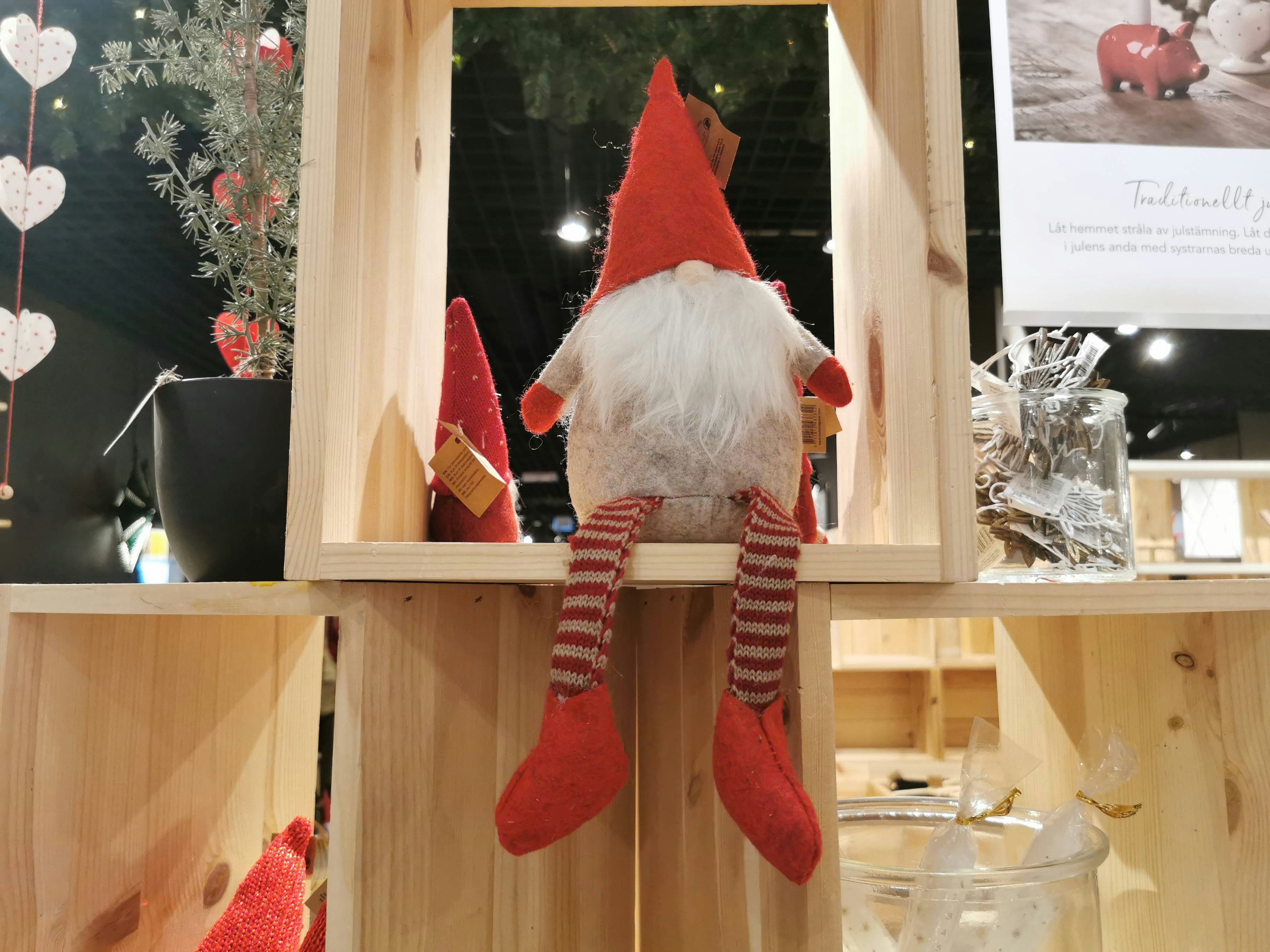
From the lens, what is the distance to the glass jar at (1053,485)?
792mm

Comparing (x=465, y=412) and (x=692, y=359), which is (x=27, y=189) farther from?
(x=692, y=359)

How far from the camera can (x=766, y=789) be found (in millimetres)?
578

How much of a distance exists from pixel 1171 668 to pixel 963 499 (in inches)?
16.5

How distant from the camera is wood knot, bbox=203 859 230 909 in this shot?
37.1 inches

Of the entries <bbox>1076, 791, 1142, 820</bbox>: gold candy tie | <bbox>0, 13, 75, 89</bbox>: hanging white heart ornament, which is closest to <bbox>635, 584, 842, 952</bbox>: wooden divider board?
<bbox>1076, 791, 1142, 820</bbox>: gold candy tie

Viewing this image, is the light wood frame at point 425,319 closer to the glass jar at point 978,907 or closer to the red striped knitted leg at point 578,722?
the red striped knitted leg at point 578,722

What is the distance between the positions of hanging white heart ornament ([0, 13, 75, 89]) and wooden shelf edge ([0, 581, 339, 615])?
931 millimetres

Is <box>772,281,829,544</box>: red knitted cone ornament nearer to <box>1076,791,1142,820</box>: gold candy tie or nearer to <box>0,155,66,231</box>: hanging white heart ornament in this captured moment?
<box>1076,791,1142,820</box>: gold candy tie

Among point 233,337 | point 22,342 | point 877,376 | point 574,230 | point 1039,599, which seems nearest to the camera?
point 1039,599

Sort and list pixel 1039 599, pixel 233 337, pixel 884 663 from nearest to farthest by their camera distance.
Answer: pixel 1039 599 < pixel 233 337 < pixel 884 663

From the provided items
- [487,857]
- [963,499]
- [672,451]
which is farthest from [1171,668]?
[487,857]

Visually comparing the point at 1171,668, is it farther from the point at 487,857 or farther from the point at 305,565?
the point at 305,565

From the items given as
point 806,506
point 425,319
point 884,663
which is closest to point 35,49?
point 425,319

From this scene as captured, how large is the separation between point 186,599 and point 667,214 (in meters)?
0.51
